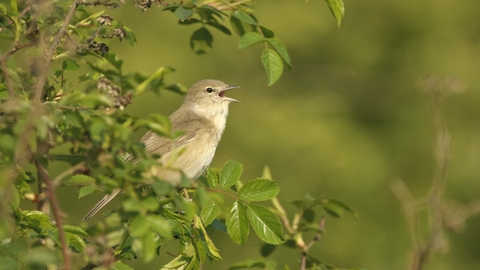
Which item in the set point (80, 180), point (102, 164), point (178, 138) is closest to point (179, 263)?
point (80, 180)

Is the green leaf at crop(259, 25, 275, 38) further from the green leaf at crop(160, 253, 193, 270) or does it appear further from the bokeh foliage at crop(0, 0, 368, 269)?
the green leaf at crop(160, 253, 193, 270)

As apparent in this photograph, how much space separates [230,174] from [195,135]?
198 cm

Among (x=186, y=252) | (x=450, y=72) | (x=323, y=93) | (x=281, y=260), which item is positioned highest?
(x=450, y=72)

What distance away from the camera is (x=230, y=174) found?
292 cm

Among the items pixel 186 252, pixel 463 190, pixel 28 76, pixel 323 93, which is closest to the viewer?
pixel 186 252

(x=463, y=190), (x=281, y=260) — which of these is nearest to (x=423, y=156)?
(x=463, y=190)

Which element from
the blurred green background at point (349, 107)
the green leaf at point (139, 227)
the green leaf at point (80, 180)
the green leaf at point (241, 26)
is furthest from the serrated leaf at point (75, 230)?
the blurred green background at point (349, 107)

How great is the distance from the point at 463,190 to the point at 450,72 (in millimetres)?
1840

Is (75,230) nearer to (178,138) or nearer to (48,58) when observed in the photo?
(48,58)

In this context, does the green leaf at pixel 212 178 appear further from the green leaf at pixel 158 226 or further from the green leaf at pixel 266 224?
the green leaf at pixel 158 226

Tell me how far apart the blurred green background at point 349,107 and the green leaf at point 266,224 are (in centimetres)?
686

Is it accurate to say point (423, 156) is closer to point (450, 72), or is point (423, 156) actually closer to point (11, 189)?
point (450, 72)

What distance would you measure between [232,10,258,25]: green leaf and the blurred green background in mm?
6693

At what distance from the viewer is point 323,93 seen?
11.2 metres
